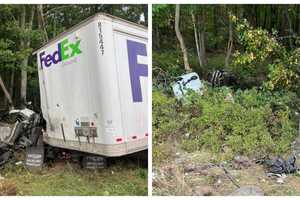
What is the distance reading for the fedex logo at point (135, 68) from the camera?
4.54 meters

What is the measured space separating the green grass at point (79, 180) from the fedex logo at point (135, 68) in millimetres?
872

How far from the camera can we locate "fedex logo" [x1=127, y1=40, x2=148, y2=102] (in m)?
4.54

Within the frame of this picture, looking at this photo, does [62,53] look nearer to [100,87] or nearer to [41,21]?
[100,87]

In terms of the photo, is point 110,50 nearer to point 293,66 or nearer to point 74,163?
point 74,163

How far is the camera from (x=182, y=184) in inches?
170

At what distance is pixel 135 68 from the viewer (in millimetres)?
4566

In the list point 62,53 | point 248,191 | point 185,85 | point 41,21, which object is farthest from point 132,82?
point 41,21

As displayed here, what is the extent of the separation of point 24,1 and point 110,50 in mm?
990

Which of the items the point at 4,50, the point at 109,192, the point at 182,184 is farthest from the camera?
the point at 4,50

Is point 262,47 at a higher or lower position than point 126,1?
lower

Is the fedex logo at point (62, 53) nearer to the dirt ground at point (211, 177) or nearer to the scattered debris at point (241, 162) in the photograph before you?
the dirt ground at point (211, 177)

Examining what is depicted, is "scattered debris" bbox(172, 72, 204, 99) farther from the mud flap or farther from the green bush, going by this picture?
the mud flap

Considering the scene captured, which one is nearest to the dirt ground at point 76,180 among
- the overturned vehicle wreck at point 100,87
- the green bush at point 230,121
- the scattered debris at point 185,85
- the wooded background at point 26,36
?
the overturned vehicle wreck at point 100,87

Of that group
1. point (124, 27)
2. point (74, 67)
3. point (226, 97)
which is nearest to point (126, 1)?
point (124, 27)
